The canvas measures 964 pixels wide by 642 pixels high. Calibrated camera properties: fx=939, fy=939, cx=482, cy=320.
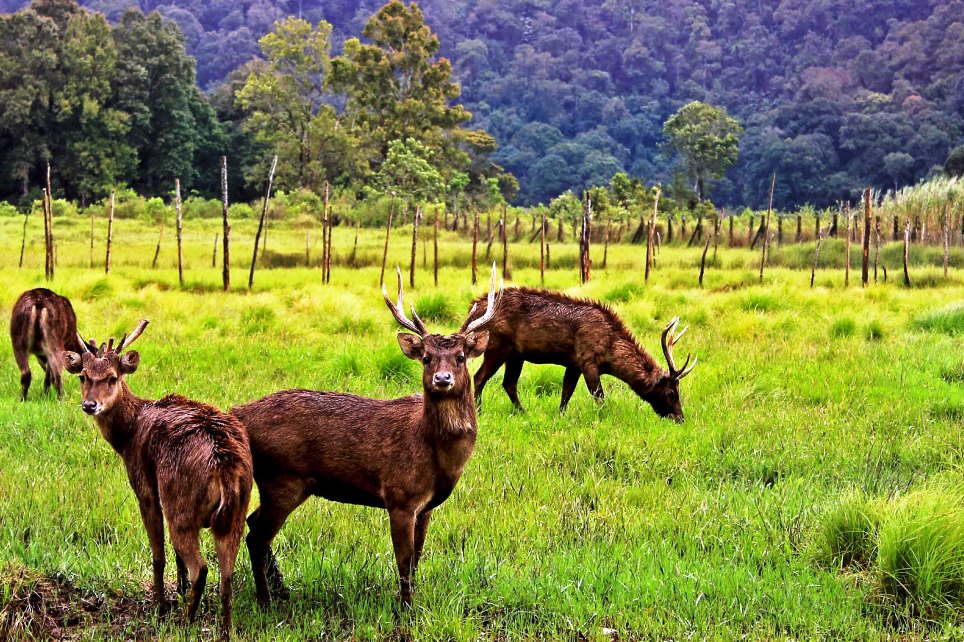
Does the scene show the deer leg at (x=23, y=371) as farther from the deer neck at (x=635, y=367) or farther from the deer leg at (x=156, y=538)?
the deer neck at (x=635, y=367)

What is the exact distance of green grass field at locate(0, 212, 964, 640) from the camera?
14.4 ft

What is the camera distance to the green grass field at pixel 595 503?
14.4ft

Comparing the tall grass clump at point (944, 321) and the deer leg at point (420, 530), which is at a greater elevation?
the tall grass clump at point (944, 321)

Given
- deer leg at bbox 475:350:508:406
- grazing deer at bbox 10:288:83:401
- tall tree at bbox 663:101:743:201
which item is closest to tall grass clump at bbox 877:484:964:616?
deer leg at bbox 475:350:508:406

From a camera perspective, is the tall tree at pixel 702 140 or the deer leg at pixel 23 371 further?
the tall tree at pixel 702 140

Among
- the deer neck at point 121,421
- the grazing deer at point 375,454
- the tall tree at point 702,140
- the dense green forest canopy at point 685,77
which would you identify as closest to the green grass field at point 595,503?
the grazing deer at point 375,454

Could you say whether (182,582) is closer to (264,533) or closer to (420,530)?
(264,533)

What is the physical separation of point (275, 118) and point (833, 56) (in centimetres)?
4659

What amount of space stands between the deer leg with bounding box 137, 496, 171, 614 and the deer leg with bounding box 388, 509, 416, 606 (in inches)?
40.9

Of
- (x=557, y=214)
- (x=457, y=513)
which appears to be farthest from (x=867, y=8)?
(x=457, y=513)

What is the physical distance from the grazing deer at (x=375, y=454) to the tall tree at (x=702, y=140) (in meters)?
40.5

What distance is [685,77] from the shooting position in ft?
256

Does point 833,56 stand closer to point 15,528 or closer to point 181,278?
point 181,278

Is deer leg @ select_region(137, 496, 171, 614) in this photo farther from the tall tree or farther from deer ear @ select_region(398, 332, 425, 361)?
the tall tree
